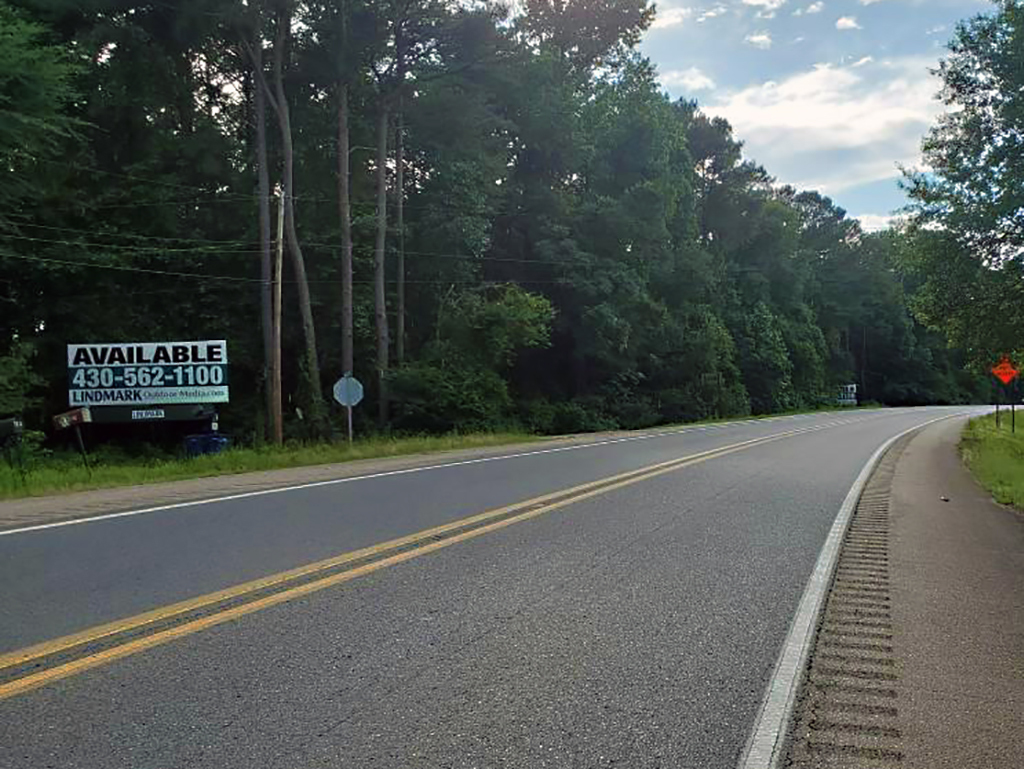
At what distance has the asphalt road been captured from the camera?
3686 mm

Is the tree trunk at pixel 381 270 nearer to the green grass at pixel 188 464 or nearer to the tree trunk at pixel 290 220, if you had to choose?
the tree trunk at pixel 290 220

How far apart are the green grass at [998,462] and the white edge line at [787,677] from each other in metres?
6.09

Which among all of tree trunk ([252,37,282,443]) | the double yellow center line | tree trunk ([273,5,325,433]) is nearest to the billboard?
tree trunk ([252,37,282,443])

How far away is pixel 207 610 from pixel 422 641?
1562 millimetres

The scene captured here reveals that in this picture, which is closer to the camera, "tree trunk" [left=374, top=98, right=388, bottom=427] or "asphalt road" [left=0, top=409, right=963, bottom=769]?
"asphalt road" [left=0, top=409, right=963, bottom=769]

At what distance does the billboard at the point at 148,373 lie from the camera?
23859 mm

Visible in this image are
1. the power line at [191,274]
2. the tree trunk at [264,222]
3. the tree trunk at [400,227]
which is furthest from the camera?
the tree trunk at [400,227]

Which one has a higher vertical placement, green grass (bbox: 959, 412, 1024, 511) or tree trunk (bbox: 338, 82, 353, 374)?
tree trunk (bbox: 338, 82, 353, 374)

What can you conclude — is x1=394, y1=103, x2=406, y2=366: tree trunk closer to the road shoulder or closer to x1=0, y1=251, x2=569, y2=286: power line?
x1=0, y1=251, x2=569, y2=286: power line

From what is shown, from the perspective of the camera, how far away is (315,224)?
35.8 m

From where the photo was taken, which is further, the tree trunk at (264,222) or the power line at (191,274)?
the power line at (191,274)

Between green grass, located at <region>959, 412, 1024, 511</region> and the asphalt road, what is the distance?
14.7 ft

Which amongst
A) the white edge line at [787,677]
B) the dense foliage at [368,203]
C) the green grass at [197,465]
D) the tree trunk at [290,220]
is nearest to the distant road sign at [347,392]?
A: the green grass at [197,465]

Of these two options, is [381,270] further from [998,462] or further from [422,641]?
[422,641]
